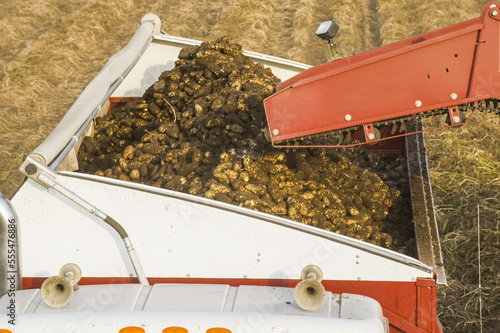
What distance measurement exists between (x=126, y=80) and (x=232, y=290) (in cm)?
295

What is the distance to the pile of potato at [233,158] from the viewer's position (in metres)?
3.62

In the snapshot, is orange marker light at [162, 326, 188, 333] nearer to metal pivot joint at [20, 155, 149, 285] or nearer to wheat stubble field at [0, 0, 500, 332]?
metal pivot joint at [20, 155, 149, 285]

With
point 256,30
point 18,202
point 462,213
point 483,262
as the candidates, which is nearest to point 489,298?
point 483,262

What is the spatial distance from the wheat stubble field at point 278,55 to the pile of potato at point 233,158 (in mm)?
998

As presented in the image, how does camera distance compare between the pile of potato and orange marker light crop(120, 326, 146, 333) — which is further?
the pile of potato

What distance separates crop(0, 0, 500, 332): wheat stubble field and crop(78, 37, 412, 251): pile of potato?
3.27ft

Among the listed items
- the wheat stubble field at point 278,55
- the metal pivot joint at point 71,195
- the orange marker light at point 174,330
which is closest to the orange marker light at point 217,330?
the orange marker light at point 174,330

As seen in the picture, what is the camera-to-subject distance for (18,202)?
310 centimetres

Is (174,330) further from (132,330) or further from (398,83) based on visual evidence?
(398,83)

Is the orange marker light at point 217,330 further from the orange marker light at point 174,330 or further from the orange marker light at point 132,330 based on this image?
the orange marker light at point 132,330

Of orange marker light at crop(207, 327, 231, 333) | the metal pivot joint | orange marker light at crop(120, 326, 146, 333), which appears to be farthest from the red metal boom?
orange marker light at crop(120, 326, 146, 333)

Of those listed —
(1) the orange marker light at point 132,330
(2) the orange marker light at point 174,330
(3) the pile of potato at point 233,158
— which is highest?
(3) the pile of potato at point 233,158

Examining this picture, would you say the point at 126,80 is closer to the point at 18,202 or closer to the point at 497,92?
the point at 18,202

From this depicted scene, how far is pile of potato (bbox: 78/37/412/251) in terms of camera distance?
3615 millimetres
